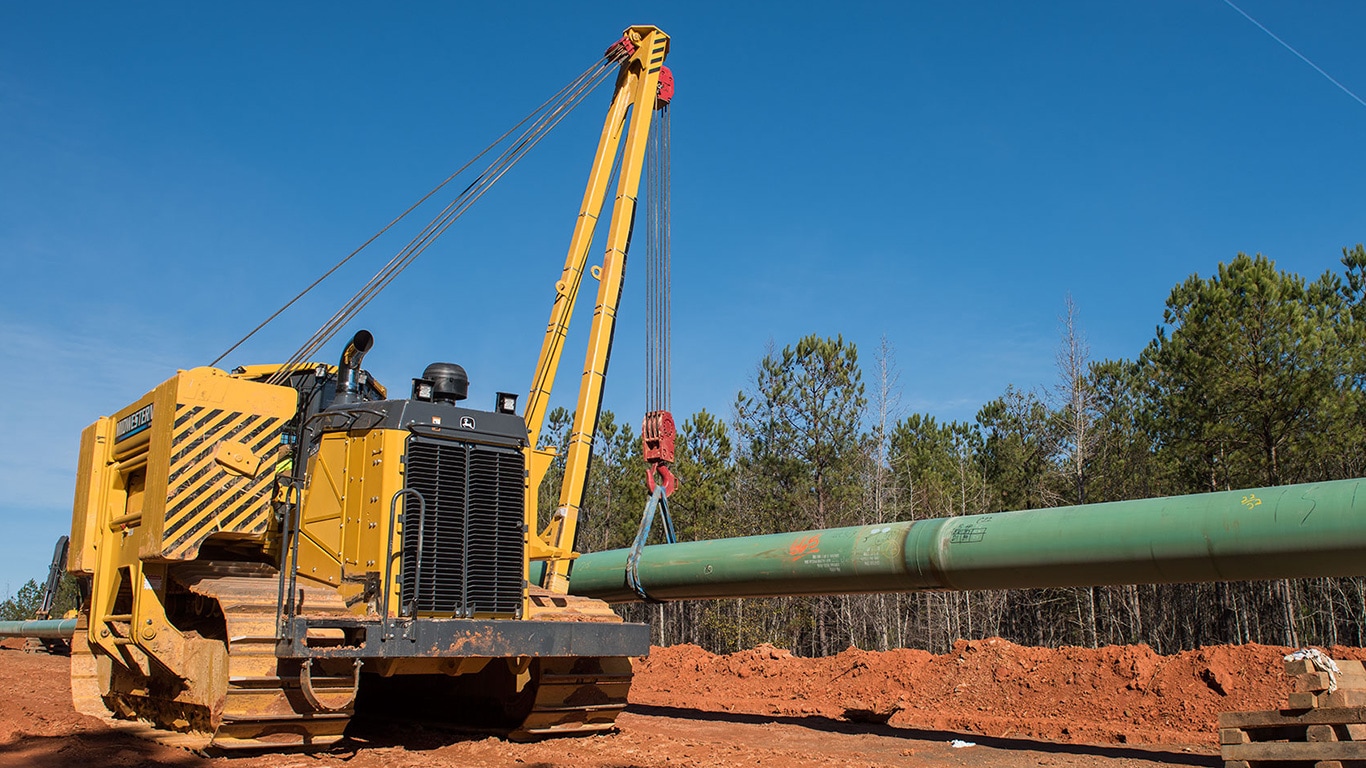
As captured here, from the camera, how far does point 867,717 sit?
44.5 feet

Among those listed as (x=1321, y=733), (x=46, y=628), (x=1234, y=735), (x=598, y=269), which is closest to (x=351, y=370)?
(x=598, y=269)

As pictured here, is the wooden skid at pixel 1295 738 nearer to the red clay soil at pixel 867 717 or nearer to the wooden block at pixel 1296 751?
the wooden block at pixel 1296 751

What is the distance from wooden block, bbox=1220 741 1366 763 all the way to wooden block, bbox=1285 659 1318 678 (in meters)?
0.55

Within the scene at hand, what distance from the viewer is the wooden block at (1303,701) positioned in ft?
25.7

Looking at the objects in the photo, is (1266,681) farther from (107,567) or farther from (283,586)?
(107,567)

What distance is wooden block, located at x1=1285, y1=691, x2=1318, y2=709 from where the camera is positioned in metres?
7.82

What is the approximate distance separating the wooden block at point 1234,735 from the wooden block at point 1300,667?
615 mm

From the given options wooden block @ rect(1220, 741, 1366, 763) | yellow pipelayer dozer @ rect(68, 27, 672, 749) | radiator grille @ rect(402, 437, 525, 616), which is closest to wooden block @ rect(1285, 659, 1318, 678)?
wooden block @ rect(1220, 741, 1366, 763)

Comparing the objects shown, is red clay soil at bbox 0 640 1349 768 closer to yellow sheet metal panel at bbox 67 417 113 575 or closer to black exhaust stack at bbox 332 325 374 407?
yellow sheet metal panel at bbox 67 417 113 575

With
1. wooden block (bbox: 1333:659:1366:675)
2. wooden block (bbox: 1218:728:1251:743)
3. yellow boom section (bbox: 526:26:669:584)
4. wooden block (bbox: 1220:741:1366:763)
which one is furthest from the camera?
yellow boom section (bbox: 526:26:669:584)

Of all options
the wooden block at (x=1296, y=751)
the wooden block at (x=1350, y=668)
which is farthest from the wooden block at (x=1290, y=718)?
the wooden block at (x=1350, y=668)

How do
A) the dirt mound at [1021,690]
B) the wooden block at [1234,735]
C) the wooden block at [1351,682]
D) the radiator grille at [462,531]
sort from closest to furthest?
the wooden block at [1234,735] → the wooden block at [1351,682] → the radiator grille at [462,531] → the dirt mound at [1021,690]

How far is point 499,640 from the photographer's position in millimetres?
8430

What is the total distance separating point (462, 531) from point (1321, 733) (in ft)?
22.9
